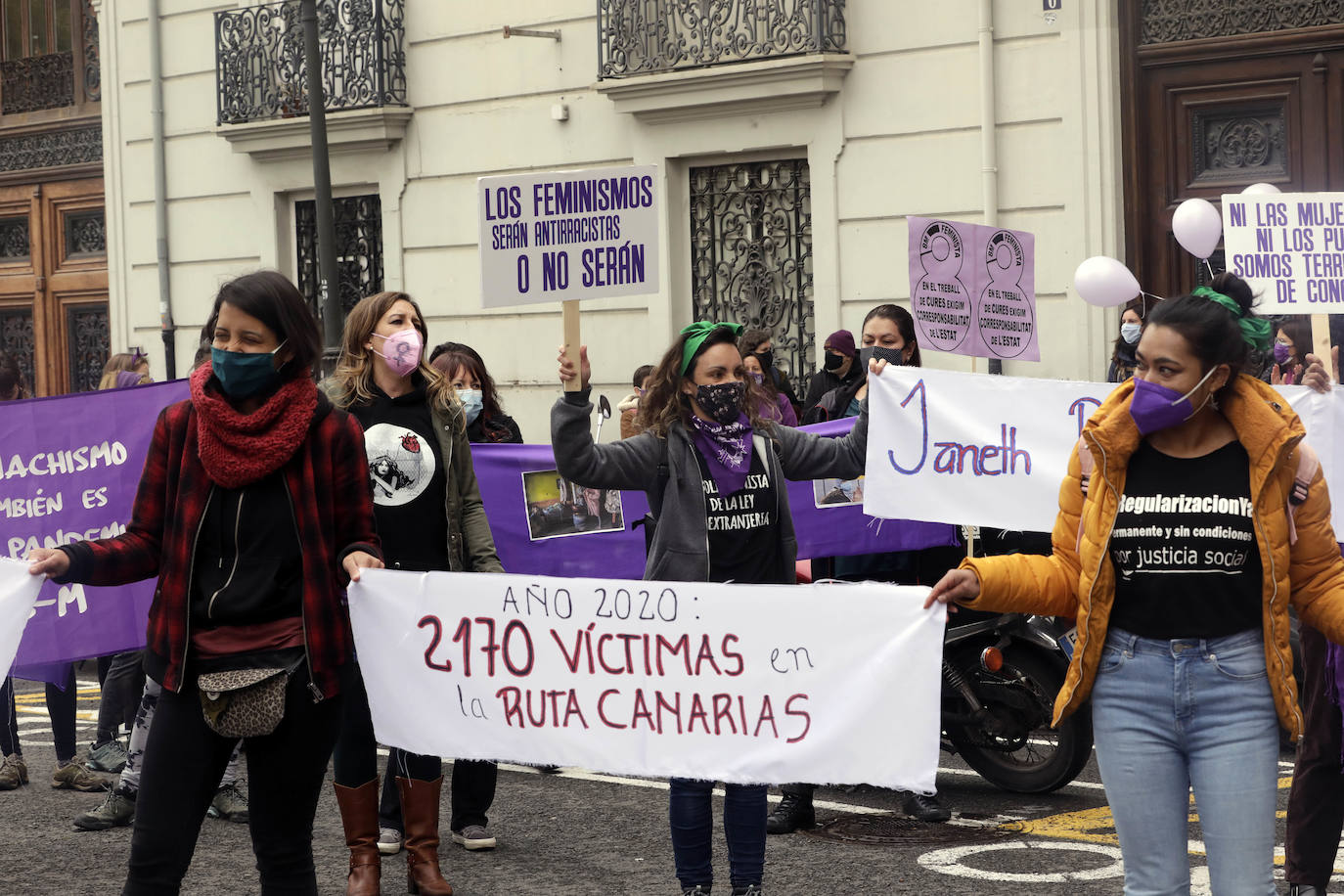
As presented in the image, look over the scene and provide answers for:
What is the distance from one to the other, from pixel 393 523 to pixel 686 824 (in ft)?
4.96

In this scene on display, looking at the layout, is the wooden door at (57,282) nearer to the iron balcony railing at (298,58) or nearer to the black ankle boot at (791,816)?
the iron balcony railing at (298,58)

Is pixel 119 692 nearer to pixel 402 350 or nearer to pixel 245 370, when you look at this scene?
pixel 402 350

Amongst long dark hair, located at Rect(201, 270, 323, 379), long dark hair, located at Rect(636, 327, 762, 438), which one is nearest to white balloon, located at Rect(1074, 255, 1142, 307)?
long dark hair, located at Rect(636, 327, 762, 438)

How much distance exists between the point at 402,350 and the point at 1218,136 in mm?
8389

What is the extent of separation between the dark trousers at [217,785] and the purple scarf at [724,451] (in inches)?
52.6

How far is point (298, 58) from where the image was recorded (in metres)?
17.1

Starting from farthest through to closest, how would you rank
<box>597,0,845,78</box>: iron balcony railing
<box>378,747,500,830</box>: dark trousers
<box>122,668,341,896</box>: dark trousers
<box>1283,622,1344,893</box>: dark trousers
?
<box>597,0,845,78</box>: iron balcony railing < <box>378,747,500,830</box>: dark trousers < <box>1283,622,1344,893</box>: dark trousers < <box>122,668,341,896</box>: dark trousers

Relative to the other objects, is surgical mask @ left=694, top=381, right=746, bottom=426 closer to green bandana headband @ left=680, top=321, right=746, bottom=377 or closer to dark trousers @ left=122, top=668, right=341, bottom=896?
green bandana headband @ left=680, top=321, right=746, bottom=377

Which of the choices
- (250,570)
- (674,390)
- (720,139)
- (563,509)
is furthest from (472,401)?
(720,139)

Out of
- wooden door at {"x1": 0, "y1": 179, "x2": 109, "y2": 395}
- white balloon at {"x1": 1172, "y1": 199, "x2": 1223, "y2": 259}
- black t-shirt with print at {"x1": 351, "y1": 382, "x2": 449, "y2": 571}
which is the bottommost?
black t-shirt with print at {"x1": 351, "y1": 382, "x2": 449, "y2": 571}

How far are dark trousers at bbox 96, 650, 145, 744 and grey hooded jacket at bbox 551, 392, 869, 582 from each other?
3.19m

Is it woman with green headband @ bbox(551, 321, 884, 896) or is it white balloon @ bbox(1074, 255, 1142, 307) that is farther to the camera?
white balloon @ bbox(1074, 255, 1142, 307)

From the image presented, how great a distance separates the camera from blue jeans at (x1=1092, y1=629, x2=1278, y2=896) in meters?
3.77

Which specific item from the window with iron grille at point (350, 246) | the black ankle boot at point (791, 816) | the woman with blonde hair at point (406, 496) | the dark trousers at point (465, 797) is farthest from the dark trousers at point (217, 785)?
the window with iron grille at point (350, 246)
